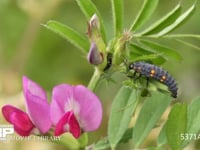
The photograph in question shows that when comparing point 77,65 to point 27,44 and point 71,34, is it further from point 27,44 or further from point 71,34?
point 71,34

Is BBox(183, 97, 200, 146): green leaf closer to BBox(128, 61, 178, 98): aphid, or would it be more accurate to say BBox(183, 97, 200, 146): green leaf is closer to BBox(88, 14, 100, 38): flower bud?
BBox(128, 61, 178, 98): aphid

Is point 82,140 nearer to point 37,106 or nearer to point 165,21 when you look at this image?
point 37,106

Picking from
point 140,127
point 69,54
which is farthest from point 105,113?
point 140,127

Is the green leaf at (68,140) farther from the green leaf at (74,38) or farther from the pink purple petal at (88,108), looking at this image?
the green leaf at (74,38)

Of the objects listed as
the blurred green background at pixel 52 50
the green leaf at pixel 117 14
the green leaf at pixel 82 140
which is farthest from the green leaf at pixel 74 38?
the blurred green background at pixel 52 50

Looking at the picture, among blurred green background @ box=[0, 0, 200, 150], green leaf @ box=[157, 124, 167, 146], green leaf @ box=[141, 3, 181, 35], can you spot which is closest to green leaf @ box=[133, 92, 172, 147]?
green leaf @ box=[157, 124, 167, 146]
